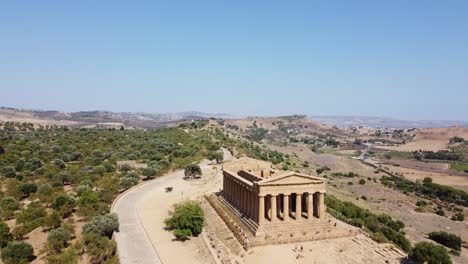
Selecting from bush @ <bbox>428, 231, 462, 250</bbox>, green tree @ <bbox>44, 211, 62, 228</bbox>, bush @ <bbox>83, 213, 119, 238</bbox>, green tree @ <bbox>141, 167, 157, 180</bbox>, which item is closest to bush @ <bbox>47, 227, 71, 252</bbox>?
bush @ <bbox>83, 213, 119, 238</bbox>

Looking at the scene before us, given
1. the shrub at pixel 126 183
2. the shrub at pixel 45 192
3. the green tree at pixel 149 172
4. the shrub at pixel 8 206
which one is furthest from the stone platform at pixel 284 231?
the green tree at pixel 149 172

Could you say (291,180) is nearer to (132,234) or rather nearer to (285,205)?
(285,205)

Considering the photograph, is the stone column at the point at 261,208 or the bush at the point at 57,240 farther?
the stone column at the point at 261,208

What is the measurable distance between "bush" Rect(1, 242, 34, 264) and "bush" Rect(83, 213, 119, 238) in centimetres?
503

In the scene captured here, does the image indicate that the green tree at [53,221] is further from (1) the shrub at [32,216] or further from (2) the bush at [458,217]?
(2) the bush at [458,217]

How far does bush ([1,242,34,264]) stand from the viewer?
110 ft

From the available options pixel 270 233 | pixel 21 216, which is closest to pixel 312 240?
pixel 270 233

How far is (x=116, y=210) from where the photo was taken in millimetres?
48219

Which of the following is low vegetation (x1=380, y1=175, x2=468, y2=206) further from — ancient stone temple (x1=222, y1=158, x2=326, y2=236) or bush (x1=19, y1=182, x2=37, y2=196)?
bush (x1=19, y1=182, x2=37, y2=196)

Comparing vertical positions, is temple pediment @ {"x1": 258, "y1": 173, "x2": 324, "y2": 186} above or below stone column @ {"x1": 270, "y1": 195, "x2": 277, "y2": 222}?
above

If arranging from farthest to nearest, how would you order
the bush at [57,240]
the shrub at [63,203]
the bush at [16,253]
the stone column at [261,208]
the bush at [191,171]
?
the bush at [191,171] → the shrub at [63,203] → the stone column at [261,208] → the bush at [57,240] → the bush at [16,253]

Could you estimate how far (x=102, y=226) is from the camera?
125 ft

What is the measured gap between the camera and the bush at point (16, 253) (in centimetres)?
3356

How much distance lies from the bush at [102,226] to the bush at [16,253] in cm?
503
